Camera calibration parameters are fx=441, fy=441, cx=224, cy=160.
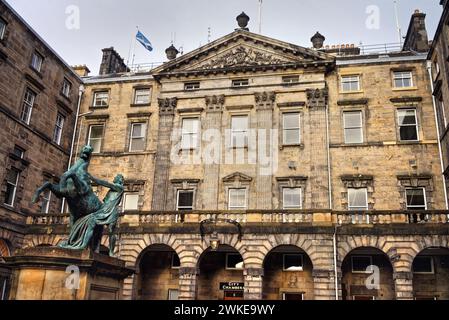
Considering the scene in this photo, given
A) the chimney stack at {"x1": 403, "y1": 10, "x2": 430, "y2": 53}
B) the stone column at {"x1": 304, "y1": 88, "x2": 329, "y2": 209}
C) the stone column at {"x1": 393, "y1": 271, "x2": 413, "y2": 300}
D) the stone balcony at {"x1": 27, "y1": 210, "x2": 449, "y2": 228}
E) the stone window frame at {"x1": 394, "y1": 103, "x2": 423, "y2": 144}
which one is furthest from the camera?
the chimney stack at {"x1": 403, "y1": 10, "x2": 430, "y2": 53}

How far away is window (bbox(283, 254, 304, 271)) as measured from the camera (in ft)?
84.3

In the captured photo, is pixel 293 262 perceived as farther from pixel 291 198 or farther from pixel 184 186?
pixel 184 186

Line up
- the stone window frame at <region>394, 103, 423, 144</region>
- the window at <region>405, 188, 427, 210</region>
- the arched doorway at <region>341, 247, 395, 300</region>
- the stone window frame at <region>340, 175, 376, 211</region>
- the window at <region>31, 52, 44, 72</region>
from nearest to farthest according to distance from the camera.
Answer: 1. the arched doorway at <region>341, 247, 395, 300</region>
2. the window at <region>405, 188, 427, 210</region>
3. the stone window frame at <region>340, 175, 376, 211</region>
4. the stone window frame at <region>394, 103, 423, 144</region>
5. the window at <region>31, 52, 44, 72</region>

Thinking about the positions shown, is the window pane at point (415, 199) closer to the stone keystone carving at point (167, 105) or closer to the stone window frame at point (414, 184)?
the stone window frame at point (414, 184)

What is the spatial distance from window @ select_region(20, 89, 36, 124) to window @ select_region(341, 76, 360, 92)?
20090 mm

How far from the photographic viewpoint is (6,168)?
25.2 m

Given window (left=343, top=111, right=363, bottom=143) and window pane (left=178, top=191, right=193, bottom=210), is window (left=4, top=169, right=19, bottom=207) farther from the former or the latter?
window (left=343, top=111, right=363, bottom=143)

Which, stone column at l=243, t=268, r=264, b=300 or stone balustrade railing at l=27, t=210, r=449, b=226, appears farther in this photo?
stone balustrade railing at l=27, t=210, r=449, b=226

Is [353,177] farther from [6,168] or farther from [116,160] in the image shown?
[6,168]

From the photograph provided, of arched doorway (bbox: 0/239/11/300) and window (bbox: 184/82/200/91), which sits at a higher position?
window (bbox: 184/82/200/91)

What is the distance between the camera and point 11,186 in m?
25.9

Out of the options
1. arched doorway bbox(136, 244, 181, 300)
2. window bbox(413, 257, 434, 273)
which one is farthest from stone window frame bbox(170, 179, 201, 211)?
window bbox(413, 257, 434, 273)
